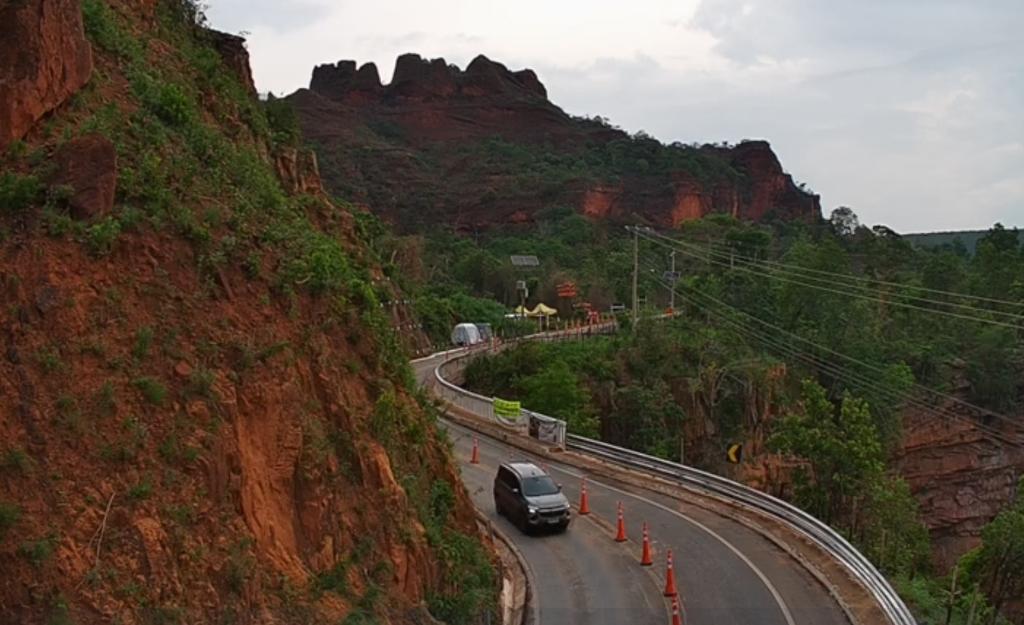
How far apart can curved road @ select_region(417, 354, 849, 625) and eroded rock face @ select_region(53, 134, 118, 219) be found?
9969mm

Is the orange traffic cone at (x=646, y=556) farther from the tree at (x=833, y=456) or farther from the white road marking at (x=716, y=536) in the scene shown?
the tree at (x=833, y=456)

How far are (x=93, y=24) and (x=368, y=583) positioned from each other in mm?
9281

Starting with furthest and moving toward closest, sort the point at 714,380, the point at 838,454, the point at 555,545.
Answer: the point at 714,380
the point at 838,454
the point at 555,545

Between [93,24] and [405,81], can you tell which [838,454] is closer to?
[93,24]

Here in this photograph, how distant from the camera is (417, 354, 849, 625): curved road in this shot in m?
15.9

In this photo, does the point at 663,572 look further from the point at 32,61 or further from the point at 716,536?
the point at 32,61

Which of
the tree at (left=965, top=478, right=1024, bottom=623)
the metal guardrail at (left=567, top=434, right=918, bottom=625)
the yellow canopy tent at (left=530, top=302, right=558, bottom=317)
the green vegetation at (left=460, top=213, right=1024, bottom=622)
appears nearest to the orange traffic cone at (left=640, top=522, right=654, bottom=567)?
the metal guardrail at (left=567, top=434, right=918, bottom=625)

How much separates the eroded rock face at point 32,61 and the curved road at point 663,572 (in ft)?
36.2

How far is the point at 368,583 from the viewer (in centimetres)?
1127

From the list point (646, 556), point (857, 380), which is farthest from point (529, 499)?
point (857, 380)

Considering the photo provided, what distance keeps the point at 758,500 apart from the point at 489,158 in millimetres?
106550

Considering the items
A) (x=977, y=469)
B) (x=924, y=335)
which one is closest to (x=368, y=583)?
(x=977, y=469)

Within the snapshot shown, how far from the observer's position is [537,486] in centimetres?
2116

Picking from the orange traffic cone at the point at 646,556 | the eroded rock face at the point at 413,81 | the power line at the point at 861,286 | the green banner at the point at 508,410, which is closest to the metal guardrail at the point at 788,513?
the green banner at the point at 508,410
